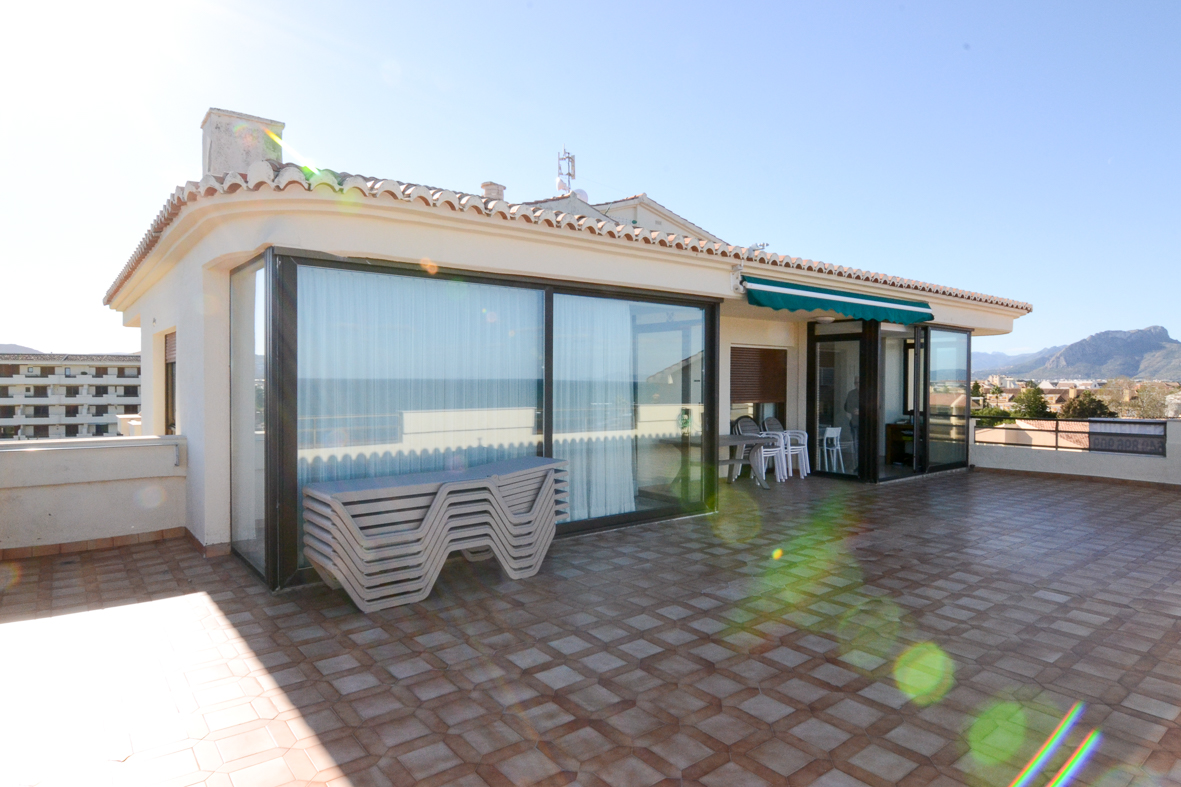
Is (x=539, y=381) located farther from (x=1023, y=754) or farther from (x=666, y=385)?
(x=1023, y=754)

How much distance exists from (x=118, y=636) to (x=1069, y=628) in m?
7.87

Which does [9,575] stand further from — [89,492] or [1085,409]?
[1085,409]

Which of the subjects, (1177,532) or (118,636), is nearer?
(118,636)

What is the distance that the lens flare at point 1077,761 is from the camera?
11.3ft

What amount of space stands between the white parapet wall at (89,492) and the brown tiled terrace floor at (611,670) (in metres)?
A: 0.36

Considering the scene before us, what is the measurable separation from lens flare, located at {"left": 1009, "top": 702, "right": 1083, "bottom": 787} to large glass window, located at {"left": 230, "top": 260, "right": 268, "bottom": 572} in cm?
636

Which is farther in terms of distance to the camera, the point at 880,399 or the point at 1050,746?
the point at 880,399

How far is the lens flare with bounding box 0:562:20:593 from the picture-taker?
258 inches

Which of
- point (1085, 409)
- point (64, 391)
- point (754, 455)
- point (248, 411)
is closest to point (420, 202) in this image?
point (248, 411)

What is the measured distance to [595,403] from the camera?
9.06m

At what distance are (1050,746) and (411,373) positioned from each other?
20.7 ft

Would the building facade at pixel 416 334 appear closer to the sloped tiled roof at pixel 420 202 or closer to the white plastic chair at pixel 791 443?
the sloped tiled roof at pixel 420 202

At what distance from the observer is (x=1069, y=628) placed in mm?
5613

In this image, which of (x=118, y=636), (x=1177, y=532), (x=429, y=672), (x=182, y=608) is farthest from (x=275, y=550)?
(x=1177, y=532)
